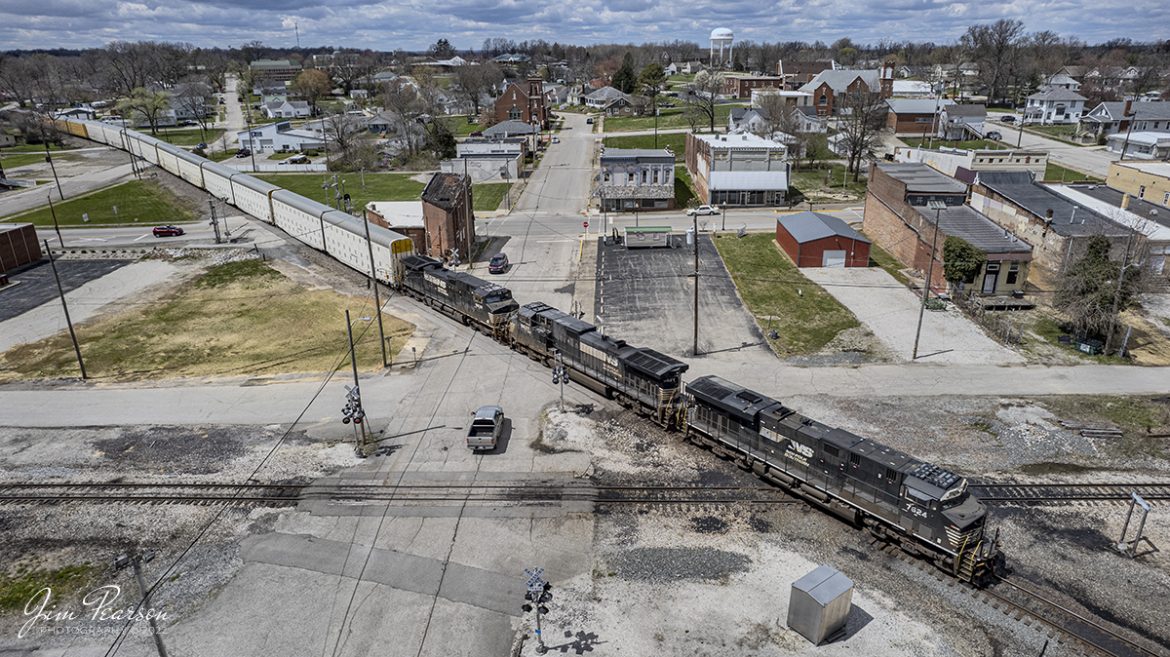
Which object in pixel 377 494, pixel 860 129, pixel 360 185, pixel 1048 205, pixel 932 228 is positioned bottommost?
pixel 377 494

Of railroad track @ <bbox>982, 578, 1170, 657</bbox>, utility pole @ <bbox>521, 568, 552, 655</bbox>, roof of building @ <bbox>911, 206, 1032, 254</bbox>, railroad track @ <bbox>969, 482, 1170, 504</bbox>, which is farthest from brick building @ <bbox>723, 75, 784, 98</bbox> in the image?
utility pole @ <bbox>521, 568, 552, 655</bbox>

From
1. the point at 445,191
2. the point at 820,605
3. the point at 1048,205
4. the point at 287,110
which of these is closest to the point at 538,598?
the point at 820,605

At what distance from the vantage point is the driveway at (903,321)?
138 feet

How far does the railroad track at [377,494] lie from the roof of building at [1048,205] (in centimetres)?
3935

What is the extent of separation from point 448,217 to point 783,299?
28.9 metres

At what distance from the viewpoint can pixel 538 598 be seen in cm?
Answer: 2102

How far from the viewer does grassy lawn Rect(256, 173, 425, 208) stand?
3593 inches

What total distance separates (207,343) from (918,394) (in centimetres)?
4453

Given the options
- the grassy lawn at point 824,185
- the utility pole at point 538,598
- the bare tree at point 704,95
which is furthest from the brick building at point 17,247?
the bare tree at point 704,95

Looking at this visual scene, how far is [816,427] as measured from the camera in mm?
28031

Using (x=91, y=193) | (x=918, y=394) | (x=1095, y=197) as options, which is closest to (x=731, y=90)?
(x=1095, y=197)

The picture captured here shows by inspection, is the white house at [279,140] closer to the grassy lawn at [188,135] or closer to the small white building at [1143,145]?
the grassy lawn at [188,135]

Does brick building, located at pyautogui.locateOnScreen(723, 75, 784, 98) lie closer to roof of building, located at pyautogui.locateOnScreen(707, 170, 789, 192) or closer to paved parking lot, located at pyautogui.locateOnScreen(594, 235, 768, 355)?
roof of building, located at pyautogui.locateOnScreen(707, 170, 789, 192)

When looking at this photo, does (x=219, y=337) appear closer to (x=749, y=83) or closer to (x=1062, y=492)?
(x=1062, y=492)
